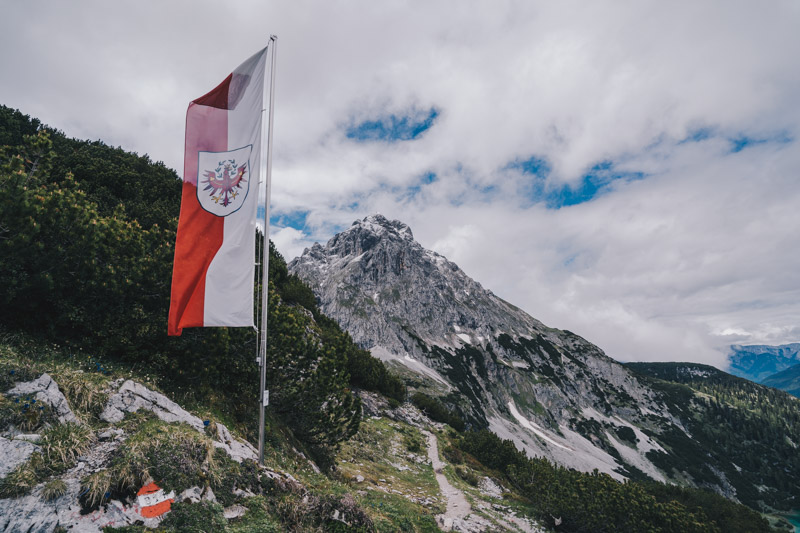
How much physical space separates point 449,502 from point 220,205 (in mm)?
21973

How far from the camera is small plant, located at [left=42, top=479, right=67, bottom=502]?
5746 millimetres

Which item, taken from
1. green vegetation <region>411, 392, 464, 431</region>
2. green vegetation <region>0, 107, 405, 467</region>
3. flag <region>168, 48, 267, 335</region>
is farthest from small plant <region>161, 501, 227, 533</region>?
green vegetation <region>411, 392, 464, 431</region>

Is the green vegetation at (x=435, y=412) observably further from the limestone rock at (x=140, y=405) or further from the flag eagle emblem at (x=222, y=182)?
the flag eagle emblem at (x=222, y=182)

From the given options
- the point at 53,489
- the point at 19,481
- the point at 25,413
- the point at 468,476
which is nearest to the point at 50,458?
the point at 19,481

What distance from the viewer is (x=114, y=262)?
563 inches

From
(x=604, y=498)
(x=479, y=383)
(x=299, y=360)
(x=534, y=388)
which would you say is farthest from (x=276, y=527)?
(x=534, y=388)

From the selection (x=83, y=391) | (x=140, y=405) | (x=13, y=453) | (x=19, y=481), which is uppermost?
(x=83, y=391)

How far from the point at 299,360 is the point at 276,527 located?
35.8ft

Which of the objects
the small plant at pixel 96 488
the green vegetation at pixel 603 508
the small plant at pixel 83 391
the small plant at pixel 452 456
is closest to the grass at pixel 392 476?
the small plant at pixel 452 456

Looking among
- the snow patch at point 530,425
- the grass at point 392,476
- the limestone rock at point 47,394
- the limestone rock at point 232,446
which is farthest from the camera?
the snow patch at point 530,425

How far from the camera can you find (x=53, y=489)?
5816mm

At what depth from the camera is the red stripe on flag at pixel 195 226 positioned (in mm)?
10008

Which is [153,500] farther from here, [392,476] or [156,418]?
[392,476]

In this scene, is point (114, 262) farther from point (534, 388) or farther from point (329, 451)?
point (534, 388)
